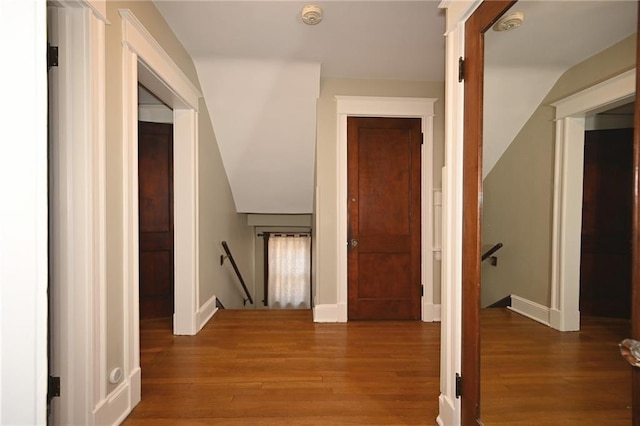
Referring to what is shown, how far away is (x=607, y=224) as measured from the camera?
935mm

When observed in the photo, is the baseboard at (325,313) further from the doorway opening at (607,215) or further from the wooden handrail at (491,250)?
the doorway opening at (607,215)

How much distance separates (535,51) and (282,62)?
214 centimetres

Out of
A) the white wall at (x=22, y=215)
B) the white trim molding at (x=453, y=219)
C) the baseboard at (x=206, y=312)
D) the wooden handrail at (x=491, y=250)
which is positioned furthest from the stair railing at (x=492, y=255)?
the baseboard at (x=206, y=312)

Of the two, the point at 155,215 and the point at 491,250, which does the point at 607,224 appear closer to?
the point at 491,250

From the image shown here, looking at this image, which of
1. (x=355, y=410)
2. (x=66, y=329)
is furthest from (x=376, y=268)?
(x=66, y=329)

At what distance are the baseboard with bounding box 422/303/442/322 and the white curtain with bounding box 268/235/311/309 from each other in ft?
11.2

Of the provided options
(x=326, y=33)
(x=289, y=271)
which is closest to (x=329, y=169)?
(x=326, y=33)

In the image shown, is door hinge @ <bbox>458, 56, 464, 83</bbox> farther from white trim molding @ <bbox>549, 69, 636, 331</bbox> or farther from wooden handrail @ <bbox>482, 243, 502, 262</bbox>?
wooden handrail @ <bbox>482, 243, 502, 262</bbox>

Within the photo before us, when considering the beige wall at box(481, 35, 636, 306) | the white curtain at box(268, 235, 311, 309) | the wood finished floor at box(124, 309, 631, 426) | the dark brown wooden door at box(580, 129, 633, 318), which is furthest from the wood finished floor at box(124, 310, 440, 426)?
the white curtain at box(268, 235, 311, 309)

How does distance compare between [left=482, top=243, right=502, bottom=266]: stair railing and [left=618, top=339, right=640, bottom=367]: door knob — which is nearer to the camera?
[left=618, top=339, right=640, bottom=367]: door knob

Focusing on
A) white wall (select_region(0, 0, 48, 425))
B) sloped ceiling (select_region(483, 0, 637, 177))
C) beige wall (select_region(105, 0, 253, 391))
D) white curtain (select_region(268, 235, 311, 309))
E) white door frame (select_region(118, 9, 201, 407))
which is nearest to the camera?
white wall (select_region(0, 0, 48, 425))

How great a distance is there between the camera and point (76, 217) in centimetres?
141

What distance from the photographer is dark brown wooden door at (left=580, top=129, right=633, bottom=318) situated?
2.83 feet

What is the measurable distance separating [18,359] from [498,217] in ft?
5.19
